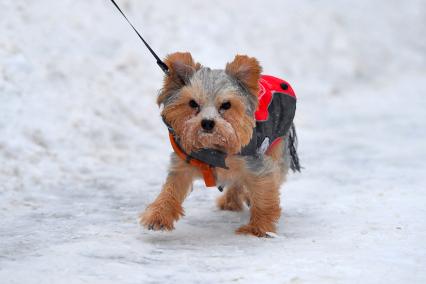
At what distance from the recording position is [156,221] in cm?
467

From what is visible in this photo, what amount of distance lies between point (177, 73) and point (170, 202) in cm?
91

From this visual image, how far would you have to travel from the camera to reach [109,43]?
31.8 feet

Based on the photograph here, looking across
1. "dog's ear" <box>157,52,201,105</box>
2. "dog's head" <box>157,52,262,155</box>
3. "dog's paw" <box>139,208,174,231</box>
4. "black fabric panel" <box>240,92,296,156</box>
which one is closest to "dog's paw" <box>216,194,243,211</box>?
"black fabric panel" <box>240,92,296,156</box>

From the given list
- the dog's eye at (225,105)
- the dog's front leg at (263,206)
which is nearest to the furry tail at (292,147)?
the dog's front leg at (263,206)

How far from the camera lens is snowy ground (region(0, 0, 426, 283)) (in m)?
4.14

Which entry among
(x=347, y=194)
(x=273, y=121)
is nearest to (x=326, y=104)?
(x=347, y=194)

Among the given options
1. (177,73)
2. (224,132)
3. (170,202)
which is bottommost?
(170,202)

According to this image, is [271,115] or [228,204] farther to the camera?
[228,204]

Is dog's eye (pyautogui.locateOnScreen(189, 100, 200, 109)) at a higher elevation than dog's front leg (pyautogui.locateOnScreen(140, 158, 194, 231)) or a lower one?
higher

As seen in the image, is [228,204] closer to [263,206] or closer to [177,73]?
[263,206]

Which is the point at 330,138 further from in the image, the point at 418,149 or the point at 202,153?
the point at 202,153

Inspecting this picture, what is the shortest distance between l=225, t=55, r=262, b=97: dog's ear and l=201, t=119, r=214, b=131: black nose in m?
0.44

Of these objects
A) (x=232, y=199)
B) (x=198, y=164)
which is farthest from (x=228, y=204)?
(x=198, y=164)

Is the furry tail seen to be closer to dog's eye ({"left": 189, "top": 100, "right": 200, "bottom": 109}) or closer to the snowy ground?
the snowy ground
